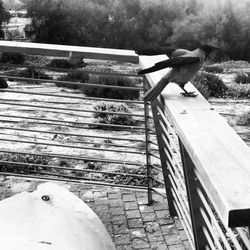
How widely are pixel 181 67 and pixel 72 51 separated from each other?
2.97 ft

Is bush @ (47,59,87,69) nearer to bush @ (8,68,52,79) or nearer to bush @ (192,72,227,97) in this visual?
bush @ (8,68,52,79)

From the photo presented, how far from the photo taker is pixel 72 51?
2.96m

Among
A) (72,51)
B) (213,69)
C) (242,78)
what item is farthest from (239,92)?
(72,51)

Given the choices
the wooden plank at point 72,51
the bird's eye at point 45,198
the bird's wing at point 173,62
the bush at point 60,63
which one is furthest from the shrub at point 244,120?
the bush at point 60,63

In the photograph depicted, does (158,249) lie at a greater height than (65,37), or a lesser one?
greater

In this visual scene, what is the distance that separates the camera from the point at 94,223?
1.98 meters

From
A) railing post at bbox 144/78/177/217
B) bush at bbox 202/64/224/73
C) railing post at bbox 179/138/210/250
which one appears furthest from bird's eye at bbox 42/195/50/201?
bush at bbox 202/64/224/73

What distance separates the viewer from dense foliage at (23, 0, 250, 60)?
3020 cm

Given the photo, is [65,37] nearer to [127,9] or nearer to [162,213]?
[127,9]

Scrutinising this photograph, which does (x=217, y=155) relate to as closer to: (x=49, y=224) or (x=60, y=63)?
(x=49, y=224)

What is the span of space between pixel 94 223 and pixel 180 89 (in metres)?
0.83

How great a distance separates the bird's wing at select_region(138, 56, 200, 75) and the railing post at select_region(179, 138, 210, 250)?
43 cm

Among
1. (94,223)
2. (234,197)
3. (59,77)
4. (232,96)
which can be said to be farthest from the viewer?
(59,77)

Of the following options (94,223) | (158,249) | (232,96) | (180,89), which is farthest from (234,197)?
(232,96)
